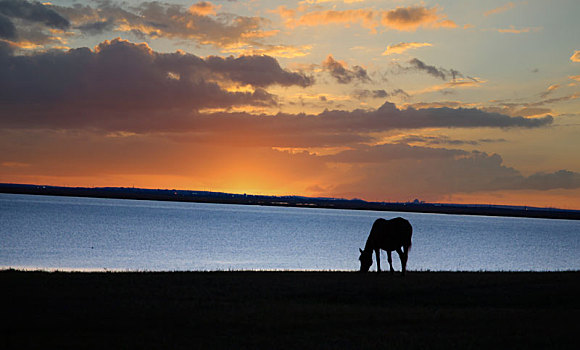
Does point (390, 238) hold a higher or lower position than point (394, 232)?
lower
